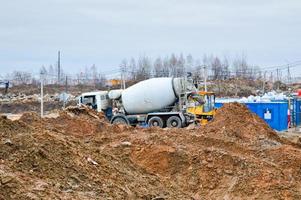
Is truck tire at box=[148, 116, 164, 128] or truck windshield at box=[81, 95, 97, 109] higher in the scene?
truck windshield at box=[81, 95, 97, 109]

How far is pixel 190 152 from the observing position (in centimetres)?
1220

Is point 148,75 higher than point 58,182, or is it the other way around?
point 148,75

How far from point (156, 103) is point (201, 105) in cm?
253

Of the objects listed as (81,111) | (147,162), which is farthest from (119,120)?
(147,162)

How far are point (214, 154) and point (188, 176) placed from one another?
0.95 m

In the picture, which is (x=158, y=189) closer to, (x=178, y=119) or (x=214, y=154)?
(x=214, y=154)

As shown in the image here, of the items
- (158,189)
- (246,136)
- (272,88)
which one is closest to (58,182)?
(158,189)

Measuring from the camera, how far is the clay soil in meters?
6.25

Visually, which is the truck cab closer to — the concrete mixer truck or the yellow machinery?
the concrete mixer truck

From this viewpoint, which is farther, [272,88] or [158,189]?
[272,88]

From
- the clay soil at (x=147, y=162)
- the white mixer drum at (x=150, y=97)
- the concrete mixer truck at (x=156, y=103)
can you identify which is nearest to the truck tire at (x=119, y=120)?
the concrete mixer truck at (x=156, y=103)

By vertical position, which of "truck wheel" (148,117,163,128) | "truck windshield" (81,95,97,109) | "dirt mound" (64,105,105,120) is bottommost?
"truck wheel" (148,117,163,128)

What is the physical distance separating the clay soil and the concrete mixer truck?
276 inches

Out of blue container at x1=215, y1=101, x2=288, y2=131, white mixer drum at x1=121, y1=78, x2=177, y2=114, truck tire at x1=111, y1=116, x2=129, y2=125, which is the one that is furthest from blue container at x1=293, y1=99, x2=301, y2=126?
truck tire at x1=111, y1=116, x2=129, y2=125
